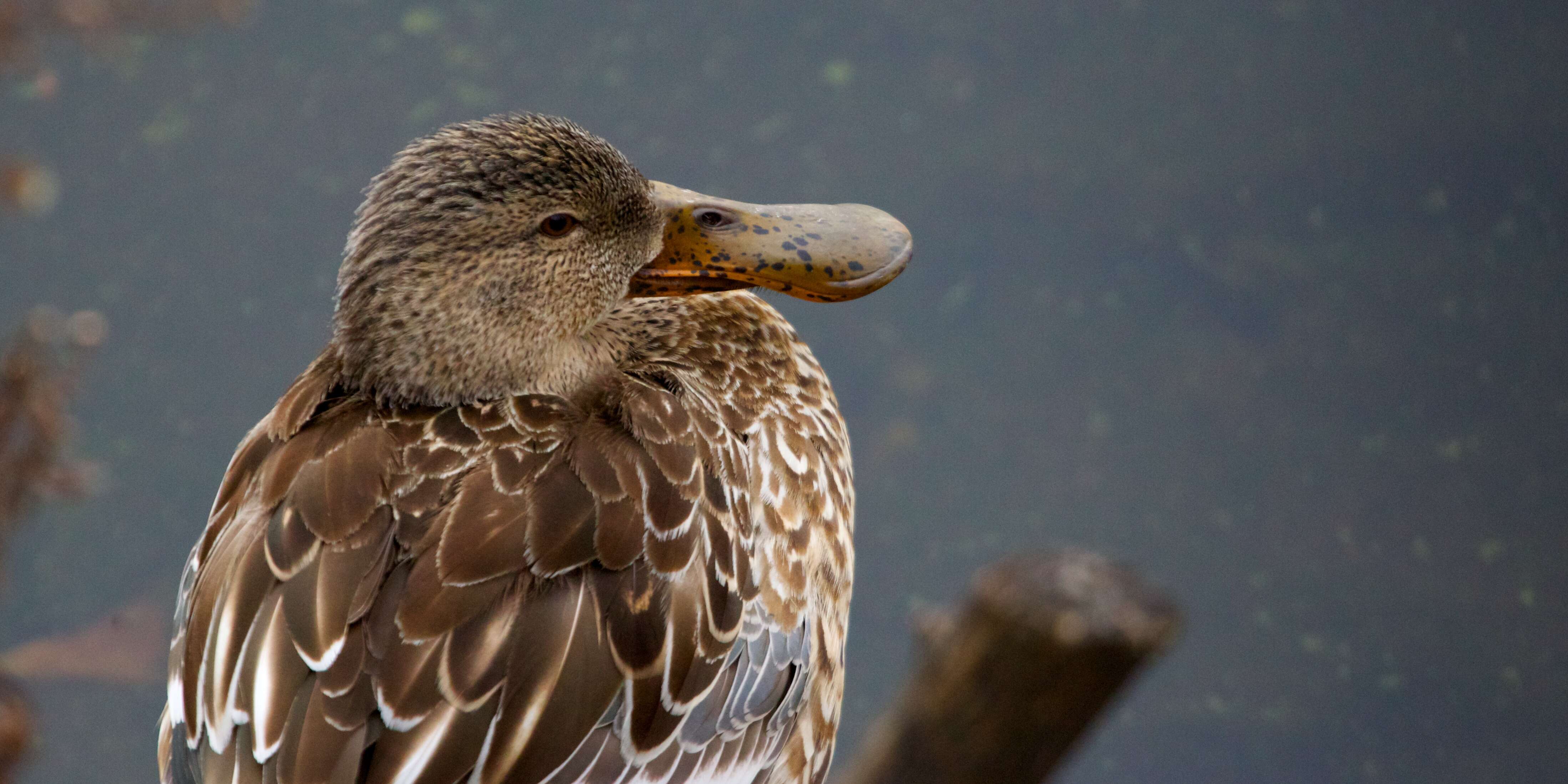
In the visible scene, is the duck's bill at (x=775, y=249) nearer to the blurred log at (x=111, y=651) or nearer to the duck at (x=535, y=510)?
the duck at (x=535, y=510)

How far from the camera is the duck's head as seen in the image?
80 cm

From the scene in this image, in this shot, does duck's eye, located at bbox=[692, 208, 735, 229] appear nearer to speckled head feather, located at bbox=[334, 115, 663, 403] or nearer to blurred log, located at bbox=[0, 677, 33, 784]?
speckled head feather, located at bbox=[334, 115, 663, 403]

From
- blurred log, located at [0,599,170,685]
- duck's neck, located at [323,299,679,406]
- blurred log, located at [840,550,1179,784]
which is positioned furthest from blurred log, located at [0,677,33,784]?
blurred log, located at [840,550,1179,784]

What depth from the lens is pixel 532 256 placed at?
840mm

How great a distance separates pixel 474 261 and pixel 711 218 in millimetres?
176

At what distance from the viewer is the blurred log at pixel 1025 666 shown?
2.27 ft

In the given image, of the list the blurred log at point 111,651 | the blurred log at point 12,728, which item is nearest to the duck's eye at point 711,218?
the blurred log at point 12,728

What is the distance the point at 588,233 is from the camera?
2.85ft

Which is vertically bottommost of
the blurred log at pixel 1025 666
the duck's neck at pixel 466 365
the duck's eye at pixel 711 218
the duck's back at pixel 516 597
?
the blurred log at pixel 1025 666

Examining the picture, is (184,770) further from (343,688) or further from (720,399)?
(720,399)

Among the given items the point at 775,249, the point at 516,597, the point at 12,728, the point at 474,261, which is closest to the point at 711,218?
the point at 775,249

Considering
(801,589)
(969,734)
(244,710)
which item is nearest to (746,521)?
(801,589)

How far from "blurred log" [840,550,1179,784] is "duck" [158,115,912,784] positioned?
0.40 feet

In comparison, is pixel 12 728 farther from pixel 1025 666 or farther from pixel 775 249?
pixel 1025 666
